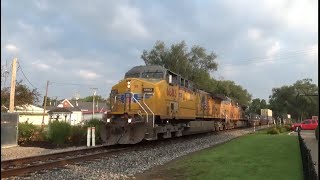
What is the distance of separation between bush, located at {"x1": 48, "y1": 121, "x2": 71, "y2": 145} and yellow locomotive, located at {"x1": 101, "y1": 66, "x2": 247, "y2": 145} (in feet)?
12.5

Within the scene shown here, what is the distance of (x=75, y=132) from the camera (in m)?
23.2

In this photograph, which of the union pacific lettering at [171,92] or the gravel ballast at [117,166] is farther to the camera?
the union pacific lettering at [171,92]

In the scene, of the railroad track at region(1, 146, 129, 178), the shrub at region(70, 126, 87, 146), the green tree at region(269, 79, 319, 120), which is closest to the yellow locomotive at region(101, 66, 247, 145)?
the railroad track at region(1, 146, 129, 178)

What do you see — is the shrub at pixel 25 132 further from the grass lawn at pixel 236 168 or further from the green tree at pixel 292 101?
the green tree at pixel 292 101

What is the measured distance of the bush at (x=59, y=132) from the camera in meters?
22.3

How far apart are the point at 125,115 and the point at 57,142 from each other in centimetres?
521

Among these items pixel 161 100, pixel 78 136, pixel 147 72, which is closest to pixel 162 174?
pixel 161 100

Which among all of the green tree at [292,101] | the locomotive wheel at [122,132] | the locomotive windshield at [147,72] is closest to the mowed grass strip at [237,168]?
the locomotive wheel at [122,132]

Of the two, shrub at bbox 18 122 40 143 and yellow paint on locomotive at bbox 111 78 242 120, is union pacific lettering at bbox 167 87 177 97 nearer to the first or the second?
yellow paint on locomotive at bbox 111 78 242 120

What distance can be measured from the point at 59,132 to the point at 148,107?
19.6 ft

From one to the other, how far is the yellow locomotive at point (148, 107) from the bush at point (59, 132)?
3.82m

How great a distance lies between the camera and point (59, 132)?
22328 mm

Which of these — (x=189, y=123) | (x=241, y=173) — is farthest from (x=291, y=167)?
(x=189, y=123)

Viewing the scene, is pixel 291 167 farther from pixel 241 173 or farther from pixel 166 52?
pixel 166 52
